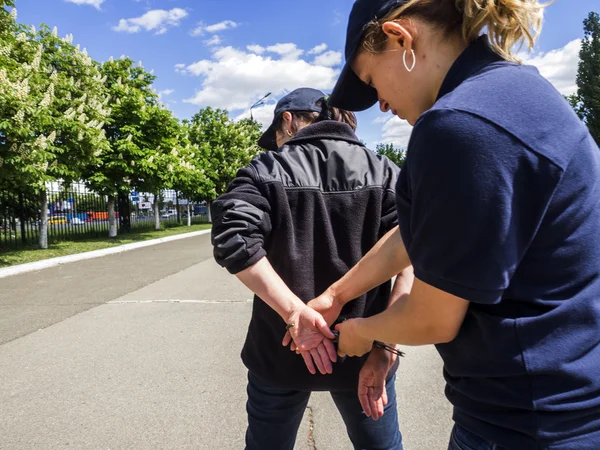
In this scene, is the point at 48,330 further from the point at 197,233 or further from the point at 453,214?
the point at 197,233

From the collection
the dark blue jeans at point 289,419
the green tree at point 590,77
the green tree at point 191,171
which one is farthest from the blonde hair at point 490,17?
the green tree at point 590,77

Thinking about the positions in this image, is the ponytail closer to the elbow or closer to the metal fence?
the elbow

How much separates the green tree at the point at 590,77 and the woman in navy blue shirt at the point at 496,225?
124ft

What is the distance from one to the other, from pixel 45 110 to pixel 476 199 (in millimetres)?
11299

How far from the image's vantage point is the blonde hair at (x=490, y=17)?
0.99m

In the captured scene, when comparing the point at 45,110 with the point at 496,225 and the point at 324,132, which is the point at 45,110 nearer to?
the point at 324,132

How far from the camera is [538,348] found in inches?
36.1

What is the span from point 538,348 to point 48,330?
19.1 feet

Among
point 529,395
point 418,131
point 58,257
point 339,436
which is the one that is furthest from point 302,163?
point 58,257

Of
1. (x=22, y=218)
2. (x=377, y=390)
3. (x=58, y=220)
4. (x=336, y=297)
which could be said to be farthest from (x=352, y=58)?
(x=58, y=220)

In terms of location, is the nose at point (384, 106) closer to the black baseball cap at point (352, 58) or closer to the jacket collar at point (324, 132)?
the black baseball cap at point (352, 58)

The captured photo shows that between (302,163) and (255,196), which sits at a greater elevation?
Answer: (302,163)

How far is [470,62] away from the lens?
0.99 metres

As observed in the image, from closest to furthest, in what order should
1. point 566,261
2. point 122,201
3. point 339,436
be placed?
point 566,261, point 339,436, point 122,201
